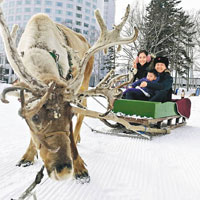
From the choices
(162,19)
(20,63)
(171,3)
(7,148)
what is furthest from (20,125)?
(171,3)

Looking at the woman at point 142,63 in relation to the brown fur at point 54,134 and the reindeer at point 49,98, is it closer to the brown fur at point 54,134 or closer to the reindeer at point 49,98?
the reindeer at point 49,98

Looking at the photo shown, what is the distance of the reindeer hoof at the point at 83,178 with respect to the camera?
247 centimetres

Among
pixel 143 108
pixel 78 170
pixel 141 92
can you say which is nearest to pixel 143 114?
pixel 143 108

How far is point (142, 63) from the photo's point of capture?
704 centimetres

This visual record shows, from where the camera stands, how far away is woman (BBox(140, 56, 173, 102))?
5.96 m

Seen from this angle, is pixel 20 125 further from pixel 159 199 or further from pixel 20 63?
pixel 159 199

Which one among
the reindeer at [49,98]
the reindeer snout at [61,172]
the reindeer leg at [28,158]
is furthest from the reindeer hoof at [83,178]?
the reindeer leg at [28,158]

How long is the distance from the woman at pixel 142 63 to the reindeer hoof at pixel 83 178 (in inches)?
202

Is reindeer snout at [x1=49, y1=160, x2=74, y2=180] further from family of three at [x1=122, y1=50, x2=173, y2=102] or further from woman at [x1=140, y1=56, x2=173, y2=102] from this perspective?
woman at [x1=140, y1=56, x2=173, y2=102]

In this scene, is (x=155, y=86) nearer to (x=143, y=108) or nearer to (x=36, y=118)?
(x=143, y=108)

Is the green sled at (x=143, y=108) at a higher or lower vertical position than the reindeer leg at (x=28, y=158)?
higher

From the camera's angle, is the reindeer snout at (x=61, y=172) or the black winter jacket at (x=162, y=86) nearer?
the reindeer snout at (x=61, y=172)

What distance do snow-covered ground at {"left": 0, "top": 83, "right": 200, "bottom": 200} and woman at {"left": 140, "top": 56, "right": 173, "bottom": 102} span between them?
158 centimetres

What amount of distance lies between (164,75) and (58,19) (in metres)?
56.0
